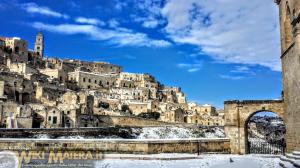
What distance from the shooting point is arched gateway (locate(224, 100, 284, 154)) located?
21719mm

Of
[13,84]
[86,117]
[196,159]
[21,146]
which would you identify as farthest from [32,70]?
[196,159]

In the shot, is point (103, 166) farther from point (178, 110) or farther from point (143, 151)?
point (178, 110)

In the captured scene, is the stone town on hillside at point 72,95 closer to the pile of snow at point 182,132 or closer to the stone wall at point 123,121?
the stone wall at point 123,121

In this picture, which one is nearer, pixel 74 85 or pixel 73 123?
pixel 73 123

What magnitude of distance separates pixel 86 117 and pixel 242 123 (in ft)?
101

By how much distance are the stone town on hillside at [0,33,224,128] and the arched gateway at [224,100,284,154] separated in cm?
2656

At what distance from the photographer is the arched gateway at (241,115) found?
855 inches

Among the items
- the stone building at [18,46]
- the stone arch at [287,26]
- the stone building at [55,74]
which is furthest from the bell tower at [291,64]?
the stone building at [18,46]

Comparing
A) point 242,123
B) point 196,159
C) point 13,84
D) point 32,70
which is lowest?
point 196,159

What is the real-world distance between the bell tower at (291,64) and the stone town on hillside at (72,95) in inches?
1268

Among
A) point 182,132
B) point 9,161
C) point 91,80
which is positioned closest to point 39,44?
point 91,80

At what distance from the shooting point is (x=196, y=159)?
17766 mm

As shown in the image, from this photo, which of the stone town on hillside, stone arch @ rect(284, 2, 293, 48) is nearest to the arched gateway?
stone arch @ rect(284, 2, 293, 48)

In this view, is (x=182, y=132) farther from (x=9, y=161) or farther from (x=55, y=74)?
(x=55, y=74)
